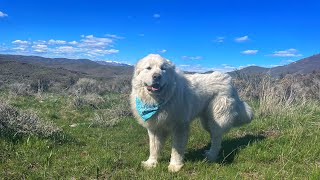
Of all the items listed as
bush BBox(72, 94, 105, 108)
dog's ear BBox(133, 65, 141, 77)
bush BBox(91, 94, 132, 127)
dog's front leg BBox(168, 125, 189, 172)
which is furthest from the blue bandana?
bush BBox(72, 94, 105, 108)

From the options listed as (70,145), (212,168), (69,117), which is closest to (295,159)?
(212,168)

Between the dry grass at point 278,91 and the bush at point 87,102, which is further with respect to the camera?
the bush at point 87,102

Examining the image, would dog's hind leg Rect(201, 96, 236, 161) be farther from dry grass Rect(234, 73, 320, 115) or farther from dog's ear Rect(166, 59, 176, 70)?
dry grass Rect(234, 73, 320, 115)

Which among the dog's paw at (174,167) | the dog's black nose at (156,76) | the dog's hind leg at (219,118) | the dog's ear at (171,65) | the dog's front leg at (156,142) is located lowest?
the dog's paw at (174,167)

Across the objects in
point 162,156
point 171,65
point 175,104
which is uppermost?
point 171,65

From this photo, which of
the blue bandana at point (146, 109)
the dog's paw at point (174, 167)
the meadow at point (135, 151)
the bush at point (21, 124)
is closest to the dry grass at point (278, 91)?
the meadow at point (135, 151)

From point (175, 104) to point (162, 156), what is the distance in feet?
4.10

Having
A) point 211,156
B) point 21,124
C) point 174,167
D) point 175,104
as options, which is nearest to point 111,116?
point 21,124

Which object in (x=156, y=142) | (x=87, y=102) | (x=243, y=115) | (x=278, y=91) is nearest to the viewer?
(x=156, y=142)

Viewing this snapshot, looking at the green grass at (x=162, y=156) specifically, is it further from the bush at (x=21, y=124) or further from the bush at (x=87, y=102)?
the bush at (x=87, y=102)

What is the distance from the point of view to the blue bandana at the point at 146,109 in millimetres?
5867

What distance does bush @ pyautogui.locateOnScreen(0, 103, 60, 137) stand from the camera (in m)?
6.36

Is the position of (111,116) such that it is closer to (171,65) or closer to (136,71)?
(136,71)

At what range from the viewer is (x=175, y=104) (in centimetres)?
596
